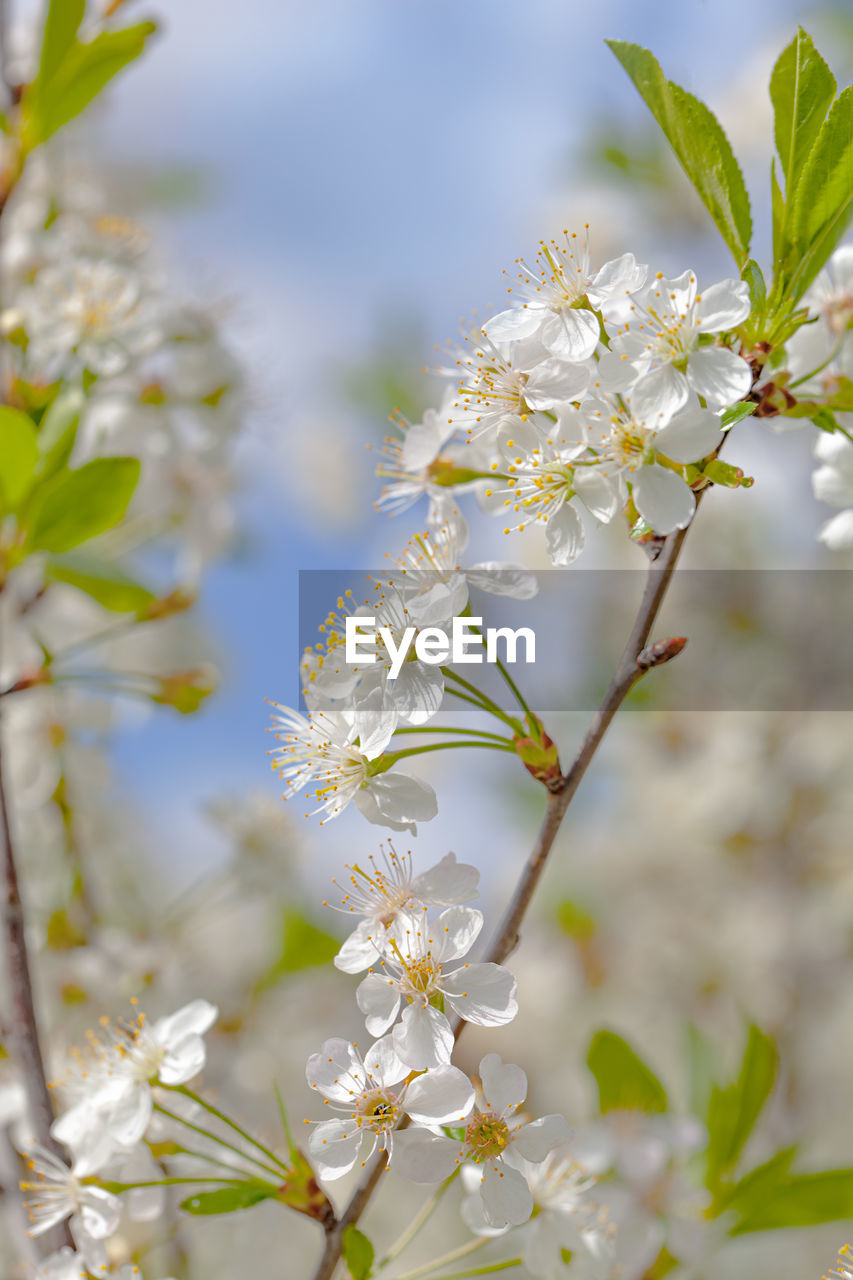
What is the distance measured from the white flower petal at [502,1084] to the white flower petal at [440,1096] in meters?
0.03

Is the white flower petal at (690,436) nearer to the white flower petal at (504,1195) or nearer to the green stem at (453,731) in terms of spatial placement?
the green stem at (453,731)

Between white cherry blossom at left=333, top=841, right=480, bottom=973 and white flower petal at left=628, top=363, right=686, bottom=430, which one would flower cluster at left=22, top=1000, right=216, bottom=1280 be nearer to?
white cherry blossom at left=333, top=841, right=480, bottom=973

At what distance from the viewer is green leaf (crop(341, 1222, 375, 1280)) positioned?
2.26 ft

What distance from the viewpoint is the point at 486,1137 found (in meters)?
0.65

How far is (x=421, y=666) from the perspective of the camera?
2.19 ft

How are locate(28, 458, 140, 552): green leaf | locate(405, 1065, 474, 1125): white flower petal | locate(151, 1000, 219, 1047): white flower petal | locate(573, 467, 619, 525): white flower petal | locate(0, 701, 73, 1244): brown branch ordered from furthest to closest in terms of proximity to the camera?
locate(28, 458, 140, 552): green leaf
locate(0, 701, 73, 1244): brown branch
locate(151, 1000, 219, 1047): white flower petal
locate(573, 467, 619, 525): white flower petal
locate(405, 1065, 474, 1125): white flower petal

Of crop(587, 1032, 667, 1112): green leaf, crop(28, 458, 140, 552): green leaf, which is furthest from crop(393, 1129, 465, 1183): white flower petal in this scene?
crop(28, 458, 140, 552): green leaf

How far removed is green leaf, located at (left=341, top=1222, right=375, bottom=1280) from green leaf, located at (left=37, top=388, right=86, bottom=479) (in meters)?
0.76

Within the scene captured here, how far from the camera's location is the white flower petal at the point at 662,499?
26.2 inches

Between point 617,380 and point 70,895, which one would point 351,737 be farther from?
point 70,895

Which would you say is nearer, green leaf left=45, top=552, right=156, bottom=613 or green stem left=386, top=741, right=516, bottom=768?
green stem left=386, top=741, right=516, bottom=768

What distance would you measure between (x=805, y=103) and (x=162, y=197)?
2.04m

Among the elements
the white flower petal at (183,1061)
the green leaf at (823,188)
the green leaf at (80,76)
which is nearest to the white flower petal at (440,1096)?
the white flower petal at (183,1061)

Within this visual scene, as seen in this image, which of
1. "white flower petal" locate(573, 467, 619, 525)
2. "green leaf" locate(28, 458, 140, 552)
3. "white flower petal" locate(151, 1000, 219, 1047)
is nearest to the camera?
"white flower petal" locate(573, 467, 619, 525)
